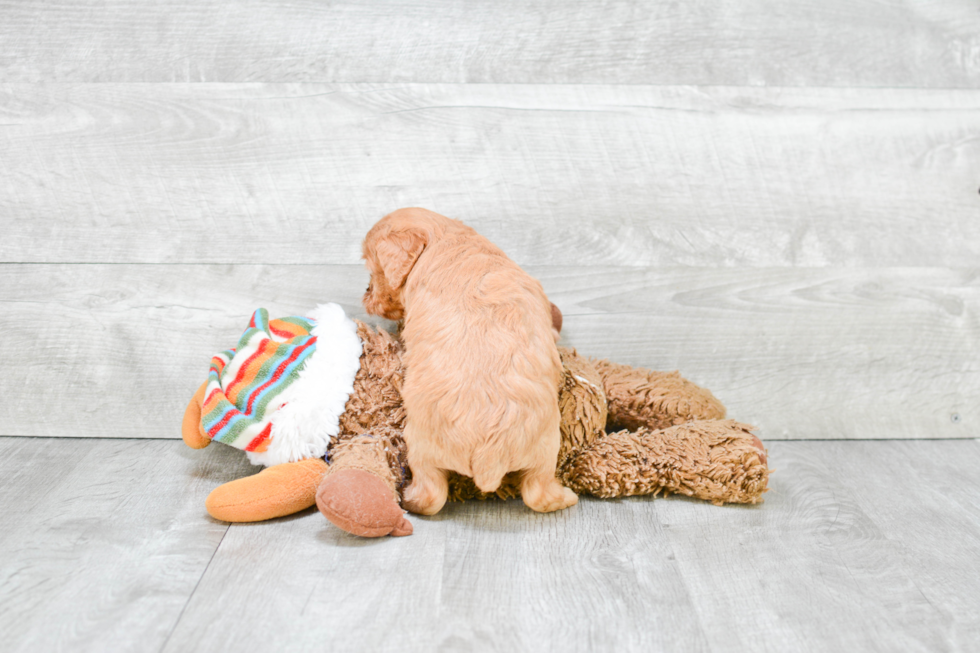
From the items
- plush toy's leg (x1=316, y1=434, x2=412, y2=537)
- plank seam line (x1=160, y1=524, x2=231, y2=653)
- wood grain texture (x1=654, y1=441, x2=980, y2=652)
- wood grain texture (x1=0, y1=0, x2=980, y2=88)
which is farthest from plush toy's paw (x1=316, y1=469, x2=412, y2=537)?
wood grain texture (x1=0, y1=0, x2=980, y2=88)

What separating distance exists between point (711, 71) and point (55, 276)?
3.41 ft

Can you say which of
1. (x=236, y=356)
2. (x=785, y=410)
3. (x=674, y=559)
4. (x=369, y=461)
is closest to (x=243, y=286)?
(x=236, y=356)

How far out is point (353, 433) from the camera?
964 mm

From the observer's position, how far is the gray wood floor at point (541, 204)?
3.49 feet

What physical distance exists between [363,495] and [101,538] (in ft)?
1.07

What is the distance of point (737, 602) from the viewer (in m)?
0.80

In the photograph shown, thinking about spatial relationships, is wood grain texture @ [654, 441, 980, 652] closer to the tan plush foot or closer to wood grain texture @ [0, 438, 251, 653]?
the tan plush foot

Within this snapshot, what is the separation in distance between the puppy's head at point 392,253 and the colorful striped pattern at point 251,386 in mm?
115

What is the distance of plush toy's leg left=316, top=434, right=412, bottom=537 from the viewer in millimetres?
838

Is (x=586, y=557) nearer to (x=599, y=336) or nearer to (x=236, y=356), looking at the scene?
(x=599, y=336)

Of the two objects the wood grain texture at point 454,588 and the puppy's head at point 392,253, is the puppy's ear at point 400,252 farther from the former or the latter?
the wood grain texture at point 454,588

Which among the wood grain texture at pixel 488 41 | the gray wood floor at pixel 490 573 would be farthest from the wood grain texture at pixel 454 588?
the wood grain texture at pixel 488 41

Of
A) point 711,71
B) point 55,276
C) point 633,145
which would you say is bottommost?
point 55,276

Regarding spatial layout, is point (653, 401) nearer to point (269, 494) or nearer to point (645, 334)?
point (645, 334)
